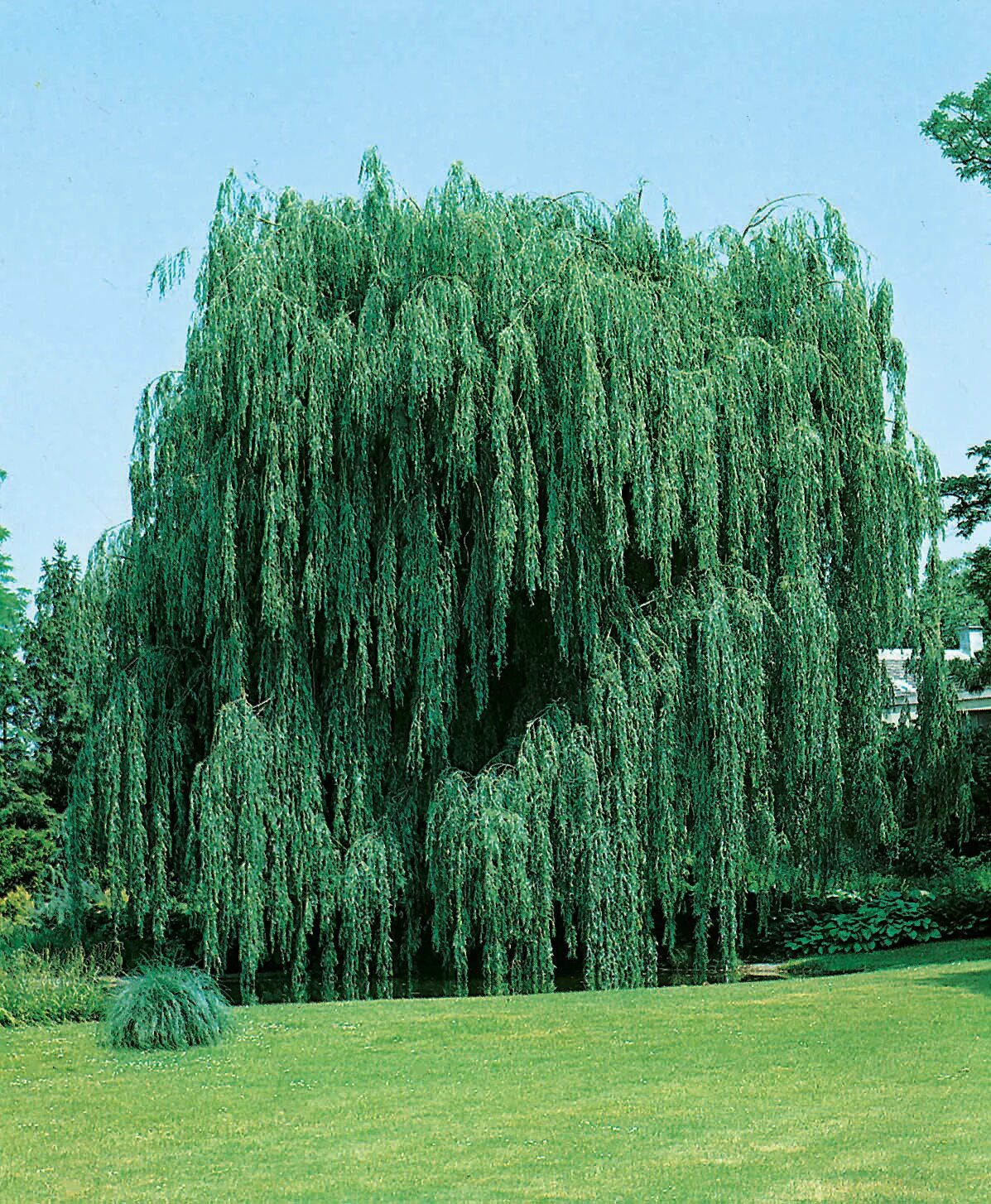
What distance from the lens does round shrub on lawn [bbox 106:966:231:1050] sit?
10.1m

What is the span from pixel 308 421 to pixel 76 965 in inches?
207

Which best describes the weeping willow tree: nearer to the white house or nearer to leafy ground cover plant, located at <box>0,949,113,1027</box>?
leafy ground cover plant, located at <box>0,949,113,1027</box>

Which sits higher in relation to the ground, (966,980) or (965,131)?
(965,131)

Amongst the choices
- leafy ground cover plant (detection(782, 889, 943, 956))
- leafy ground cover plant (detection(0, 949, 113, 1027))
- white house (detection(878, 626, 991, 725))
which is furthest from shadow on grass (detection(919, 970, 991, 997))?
leafy ground cover plant (detection(0, 949, 113, 1027))

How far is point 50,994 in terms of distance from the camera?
1200 cm

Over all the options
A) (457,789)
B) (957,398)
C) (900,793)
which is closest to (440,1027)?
(457,789)

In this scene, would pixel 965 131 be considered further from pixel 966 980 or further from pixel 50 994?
pixel 50 994

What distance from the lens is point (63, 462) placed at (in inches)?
617

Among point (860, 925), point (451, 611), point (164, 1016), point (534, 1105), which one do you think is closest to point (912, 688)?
point (860, 925)

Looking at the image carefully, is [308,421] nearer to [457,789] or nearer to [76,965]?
[457,789]

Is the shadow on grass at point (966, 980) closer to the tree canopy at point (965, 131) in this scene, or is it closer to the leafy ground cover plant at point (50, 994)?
Result: the leafy ground cover plant at point (50, 994)

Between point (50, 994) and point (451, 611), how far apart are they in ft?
15.7

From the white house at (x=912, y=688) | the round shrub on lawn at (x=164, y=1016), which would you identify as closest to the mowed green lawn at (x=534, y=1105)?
the round shrub on lawn at (x=164, y=1016)

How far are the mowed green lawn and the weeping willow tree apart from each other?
6.57 ft
